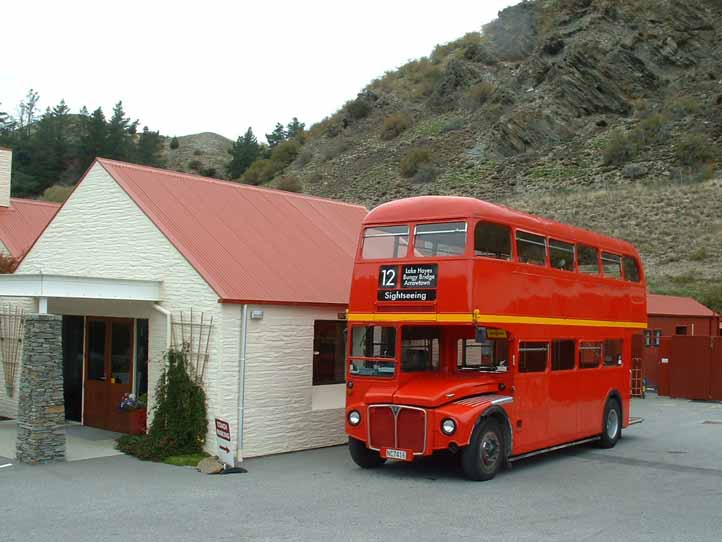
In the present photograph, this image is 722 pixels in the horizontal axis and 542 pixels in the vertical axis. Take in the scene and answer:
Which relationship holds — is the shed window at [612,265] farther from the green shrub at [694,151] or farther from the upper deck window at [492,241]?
the green shrub at [694,151]

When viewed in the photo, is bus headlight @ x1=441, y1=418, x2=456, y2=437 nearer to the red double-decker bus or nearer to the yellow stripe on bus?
the red double-decker bus

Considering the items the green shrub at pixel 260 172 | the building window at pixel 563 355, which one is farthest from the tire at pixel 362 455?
the green shrub at pixel 260 172

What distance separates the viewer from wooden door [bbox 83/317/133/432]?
16.0m

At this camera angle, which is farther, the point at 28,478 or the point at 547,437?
the point at 547,437

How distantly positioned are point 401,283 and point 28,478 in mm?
6278

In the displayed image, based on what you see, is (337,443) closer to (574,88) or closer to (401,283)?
(401,283)

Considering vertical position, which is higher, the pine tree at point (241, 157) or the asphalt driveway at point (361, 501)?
the pine tree at point (241, 157)

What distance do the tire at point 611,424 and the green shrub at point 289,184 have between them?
159ft

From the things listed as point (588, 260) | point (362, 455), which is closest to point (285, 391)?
point (362, 455)

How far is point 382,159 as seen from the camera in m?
66.6

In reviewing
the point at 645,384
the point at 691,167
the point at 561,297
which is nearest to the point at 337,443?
the point at 561,297

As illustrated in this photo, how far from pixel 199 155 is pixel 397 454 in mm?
84900

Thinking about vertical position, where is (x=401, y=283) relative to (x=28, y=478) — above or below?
above

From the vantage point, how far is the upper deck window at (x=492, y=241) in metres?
12.5
